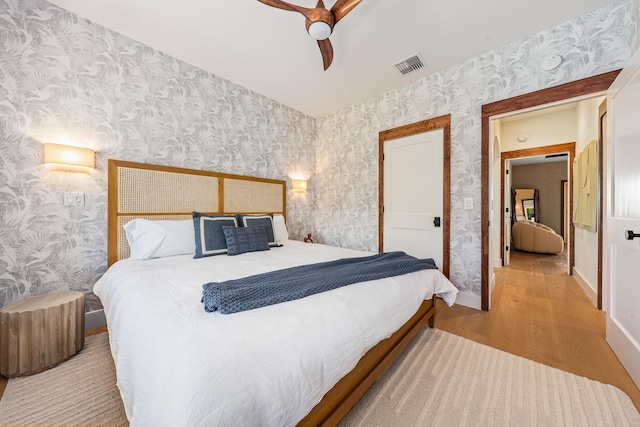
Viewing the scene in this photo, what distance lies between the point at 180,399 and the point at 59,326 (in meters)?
1.74

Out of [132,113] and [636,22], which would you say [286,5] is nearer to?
[132,113]

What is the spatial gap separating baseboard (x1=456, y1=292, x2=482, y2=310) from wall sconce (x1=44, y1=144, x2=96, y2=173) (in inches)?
153

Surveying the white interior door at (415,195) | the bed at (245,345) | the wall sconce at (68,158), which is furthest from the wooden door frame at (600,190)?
the wall sconce at (68,158)

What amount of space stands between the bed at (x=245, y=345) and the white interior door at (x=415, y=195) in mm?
1161

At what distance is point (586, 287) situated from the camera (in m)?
3.06

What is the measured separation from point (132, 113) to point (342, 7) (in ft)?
7.17

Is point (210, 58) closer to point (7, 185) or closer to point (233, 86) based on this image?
point (233, 86)

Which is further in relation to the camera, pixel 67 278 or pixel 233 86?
pixel 233 86

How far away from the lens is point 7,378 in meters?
1.53

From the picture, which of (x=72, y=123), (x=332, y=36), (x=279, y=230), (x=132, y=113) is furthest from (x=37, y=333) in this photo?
(x=332, y=36)

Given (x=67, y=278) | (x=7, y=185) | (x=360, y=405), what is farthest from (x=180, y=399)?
(x=7, y=185)

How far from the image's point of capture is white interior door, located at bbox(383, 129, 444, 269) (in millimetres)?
2963

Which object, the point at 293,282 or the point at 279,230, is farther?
the point at 279,230

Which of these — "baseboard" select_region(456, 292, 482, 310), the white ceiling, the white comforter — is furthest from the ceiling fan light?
"baseboard" select_region(456, 292, 482, 310)
